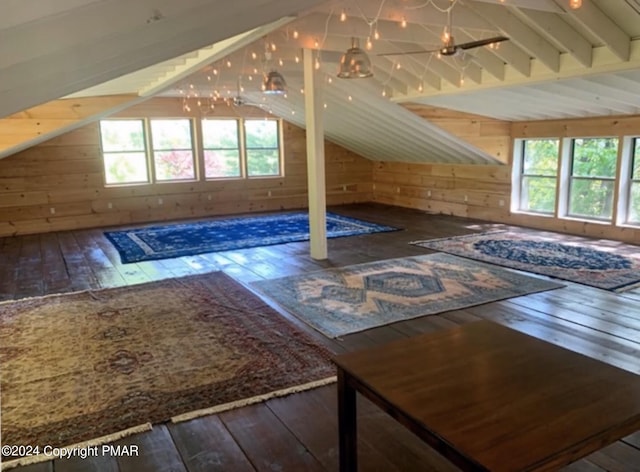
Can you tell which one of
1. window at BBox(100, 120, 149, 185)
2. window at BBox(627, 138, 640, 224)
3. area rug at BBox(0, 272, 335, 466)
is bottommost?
area rug at BBox(0, 272, 335, 466)

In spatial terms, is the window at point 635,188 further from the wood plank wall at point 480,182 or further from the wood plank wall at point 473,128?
the wood plank wall at point 473,128

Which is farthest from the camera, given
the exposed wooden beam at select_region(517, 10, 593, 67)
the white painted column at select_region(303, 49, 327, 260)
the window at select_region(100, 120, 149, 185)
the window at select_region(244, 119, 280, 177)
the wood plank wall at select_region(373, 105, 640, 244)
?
the window at select_region(244, 119, 280, 177)

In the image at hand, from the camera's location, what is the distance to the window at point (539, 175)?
7.08m

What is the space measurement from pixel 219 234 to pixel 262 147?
3152 mm

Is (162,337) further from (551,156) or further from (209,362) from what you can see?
(551,156)

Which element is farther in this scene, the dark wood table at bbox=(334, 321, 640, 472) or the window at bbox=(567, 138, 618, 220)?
the window at bbox=(567, 138, 618, 220)

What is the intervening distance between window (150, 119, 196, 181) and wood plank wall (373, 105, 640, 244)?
4186mm

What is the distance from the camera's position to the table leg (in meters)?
1.70

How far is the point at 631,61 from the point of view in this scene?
4176mm

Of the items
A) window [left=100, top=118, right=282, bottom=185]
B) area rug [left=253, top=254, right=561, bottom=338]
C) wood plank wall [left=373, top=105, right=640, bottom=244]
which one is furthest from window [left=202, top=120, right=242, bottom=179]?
area rug [left=253, top=254, right=561, bottom=338]

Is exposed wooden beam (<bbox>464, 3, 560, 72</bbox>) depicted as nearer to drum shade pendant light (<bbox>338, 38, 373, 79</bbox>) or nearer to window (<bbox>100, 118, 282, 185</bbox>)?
drum shade pendant light (<bbox>338, 38, 373, 79</bbox>)

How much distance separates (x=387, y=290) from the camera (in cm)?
439

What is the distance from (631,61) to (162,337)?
4.55 m

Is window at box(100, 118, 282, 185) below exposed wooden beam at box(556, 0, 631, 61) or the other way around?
below
